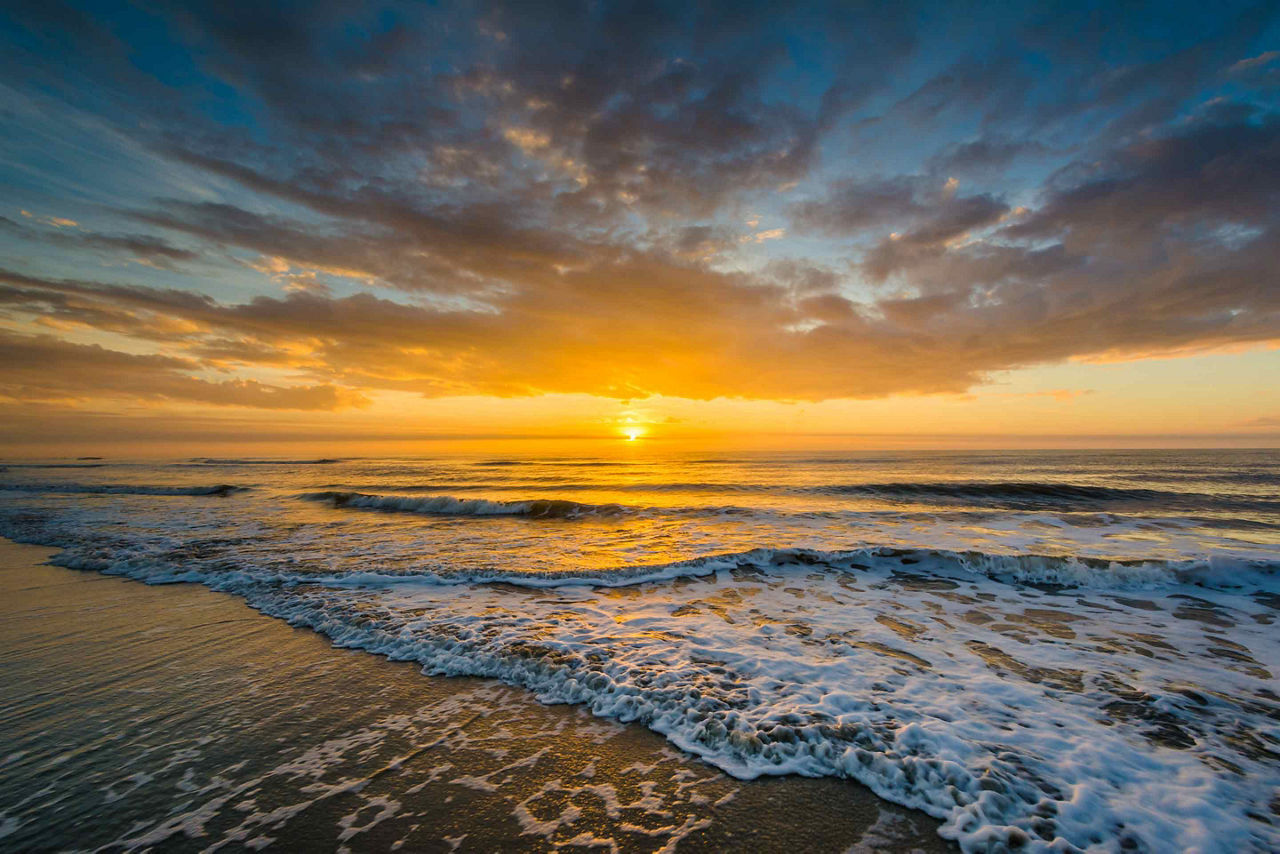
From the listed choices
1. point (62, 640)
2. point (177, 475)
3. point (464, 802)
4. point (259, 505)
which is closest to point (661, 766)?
point (464, 802)

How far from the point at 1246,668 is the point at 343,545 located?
20163 millimetres

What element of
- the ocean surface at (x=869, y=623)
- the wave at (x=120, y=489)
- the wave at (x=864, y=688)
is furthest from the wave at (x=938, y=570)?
the wave at (x=120, y=489)

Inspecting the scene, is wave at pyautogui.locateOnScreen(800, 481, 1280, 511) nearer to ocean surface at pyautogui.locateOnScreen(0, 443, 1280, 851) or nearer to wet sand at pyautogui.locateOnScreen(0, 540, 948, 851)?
ocean surface at pyautogui.locateOnScreen(0, 443, 1280, 851)

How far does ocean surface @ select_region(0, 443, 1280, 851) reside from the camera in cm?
453

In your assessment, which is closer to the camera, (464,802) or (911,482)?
(464,802)

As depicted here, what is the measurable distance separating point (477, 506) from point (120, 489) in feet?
85.6

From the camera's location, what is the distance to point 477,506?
24.0 metres

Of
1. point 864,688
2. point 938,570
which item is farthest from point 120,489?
point 938,570

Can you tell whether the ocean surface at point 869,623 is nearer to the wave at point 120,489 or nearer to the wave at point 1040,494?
the wave at point 1040,494

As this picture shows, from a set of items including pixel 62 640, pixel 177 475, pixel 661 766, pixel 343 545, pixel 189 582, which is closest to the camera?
pixel 661 766

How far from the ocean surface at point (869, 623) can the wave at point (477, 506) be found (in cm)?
Answer: 23

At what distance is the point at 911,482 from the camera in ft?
99.6

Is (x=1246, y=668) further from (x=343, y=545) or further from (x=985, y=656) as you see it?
(x=343, y=545)

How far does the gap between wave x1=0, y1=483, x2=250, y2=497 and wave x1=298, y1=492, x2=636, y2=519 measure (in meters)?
10.0
